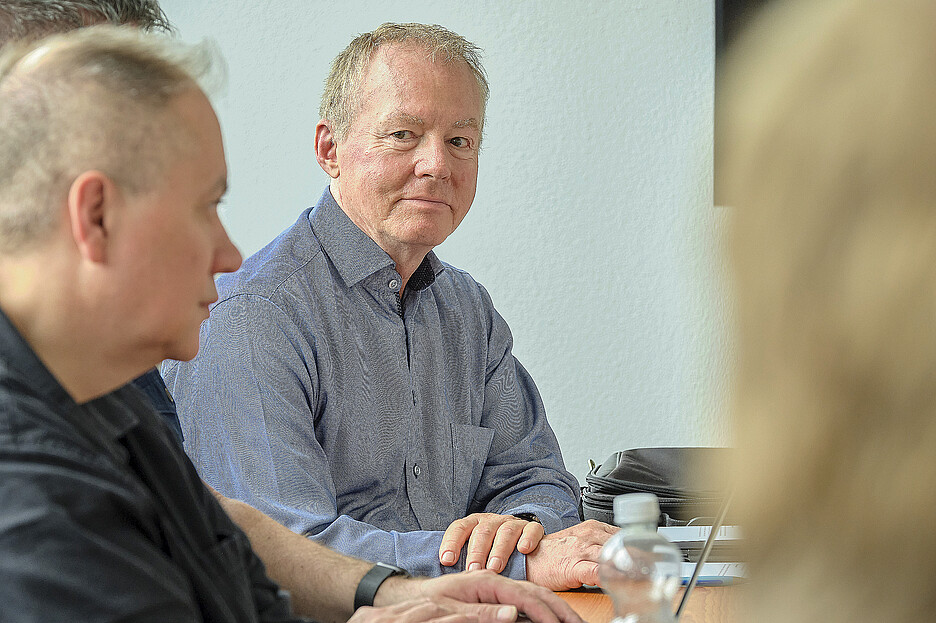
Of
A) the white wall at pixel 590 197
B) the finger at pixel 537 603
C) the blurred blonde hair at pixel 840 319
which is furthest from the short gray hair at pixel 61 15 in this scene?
the white wall at pixel 590 197

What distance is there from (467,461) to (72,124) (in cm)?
124

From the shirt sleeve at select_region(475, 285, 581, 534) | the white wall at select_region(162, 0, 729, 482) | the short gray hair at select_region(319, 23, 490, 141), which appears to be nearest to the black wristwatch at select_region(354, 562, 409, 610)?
the shirt sleeve at select_region(475, 285, 581, 534)

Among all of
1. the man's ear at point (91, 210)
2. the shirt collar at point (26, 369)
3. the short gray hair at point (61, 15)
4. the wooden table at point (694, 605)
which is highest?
the short gray hair at point (61, 15)

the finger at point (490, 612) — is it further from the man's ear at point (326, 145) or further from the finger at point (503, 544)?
the man's ear at point (326, 145)

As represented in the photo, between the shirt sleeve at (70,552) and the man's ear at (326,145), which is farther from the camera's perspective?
the man's ear at (326,145)

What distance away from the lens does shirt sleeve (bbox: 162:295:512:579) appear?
152 cm

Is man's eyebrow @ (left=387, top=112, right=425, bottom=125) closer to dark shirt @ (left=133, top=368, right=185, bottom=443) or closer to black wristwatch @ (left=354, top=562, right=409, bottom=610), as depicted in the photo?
dark shirt @ (left=133, top=368, right=185, bottom=443)

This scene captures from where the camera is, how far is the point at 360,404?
175cm

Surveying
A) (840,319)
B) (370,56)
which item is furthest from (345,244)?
(840,319)

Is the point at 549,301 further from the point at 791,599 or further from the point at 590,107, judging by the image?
the point at 791,599

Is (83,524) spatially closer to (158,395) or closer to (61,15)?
(158,395)

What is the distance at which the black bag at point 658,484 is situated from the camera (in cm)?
192

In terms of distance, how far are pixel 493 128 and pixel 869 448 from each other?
2.80 metres

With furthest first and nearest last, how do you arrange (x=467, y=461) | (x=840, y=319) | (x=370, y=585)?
(x=467, y=461) → (x=370, y=585) → (x=840, y=319)
